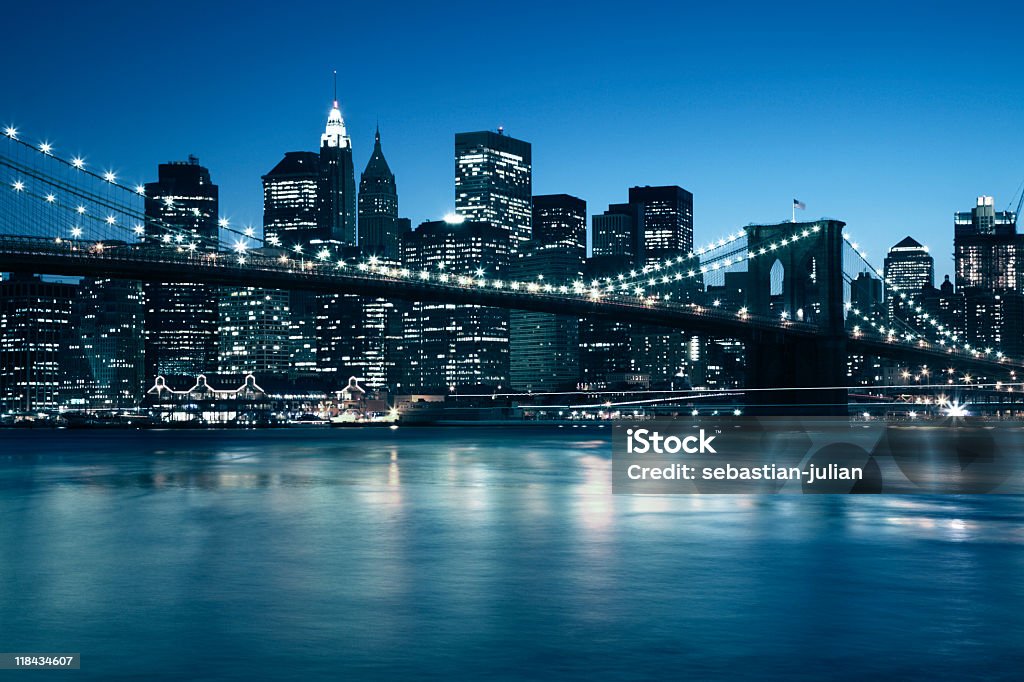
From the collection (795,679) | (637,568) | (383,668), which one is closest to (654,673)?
(795,679)

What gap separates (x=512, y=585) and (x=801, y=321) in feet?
230

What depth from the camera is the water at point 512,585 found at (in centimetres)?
1056

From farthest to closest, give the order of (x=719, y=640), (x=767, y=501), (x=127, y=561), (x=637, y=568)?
(x=767, y=501), (x=127, y=561), (x=637, y=568), (x=719, y=640)

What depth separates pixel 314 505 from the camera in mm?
26188

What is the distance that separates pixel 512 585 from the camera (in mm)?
15008

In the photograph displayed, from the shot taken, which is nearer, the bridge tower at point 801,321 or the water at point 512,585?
the water at point 512,585

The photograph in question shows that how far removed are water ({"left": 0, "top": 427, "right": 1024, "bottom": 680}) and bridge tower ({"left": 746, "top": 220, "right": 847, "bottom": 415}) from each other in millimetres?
50606

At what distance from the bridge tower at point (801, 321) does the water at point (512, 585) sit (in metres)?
50.6

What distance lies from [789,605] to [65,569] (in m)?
10.1

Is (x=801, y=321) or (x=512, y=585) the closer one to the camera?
(x=512, y=585)

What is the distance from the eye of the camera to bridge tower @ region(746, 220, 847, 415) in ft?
252

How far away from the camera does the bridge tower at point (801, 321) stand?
252ft

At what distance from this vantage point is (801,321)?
81875 mm

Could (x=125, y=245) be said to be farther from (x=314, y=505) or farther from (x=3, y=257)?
(x=314, y=505)
